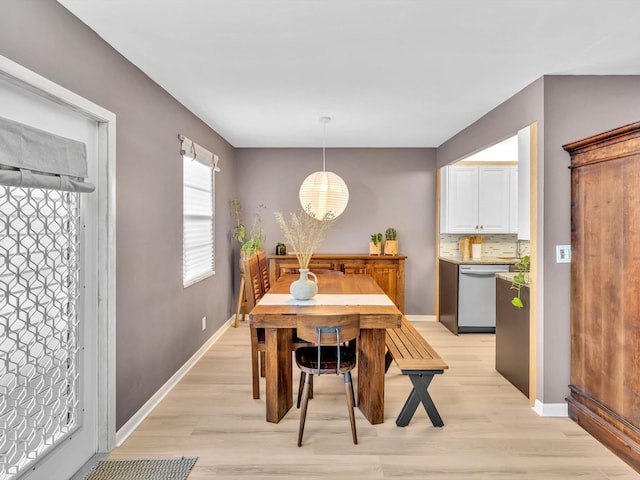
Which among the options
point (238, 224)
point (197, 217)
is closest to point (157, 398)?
point (197, 217)

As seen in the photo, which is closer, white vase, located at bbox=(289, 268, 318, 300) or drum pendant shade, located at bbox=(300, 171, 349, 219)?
white vase, located at bbox=(289, 268, 318, 300)

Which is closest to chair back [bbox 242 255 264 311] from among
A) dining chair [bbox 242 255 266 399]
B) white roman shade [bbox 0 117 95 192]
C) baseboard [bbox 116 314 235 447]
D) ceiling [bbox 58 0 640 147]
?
dining chair [bbox 242 255 266 399]

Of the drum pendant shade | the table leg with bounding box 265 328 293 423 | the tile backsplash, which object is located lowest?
the table leg with bounding box 265 328 293 423

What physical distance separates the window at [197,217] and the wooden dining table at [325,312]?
1.25 meters

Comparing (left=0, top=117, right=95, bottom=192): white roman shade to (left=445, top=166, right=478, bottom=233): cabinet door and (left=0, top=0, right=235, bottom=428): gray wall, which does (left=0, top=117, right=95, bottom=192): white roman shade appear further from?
(left=445, top=166, right=478, bottom=233): cabinet door

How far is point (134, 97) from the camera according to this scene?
102 inches

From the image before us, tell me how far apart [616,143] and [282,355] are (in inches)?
94.3

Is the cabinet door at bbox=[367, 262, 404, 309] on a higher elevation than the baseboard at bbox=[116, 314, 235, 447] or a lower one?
higher

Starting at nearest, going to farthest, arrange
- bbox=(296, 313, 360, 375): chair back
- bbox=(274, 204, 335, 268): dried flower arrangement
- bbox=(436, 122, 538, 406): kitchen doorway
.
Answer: bbox=(296, 313, 360, 375): chair back → bbox=(274, 204, 335, 268): dried flower arrangement → bbox=(436, 122, 538, 406): kitchen doorway

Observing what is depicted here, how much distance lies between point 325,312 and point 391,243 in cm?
305

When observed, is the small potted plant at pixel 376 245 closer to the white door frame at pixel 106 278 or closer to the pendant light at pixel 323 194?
the pendant light at pixel 323 194

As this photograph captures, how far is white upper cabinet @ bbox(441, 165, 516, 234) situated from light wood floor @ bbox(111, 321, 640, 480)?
94.3 inches

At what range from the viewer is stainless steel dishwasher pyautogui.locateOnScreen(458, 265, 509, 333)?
4641 millimetres

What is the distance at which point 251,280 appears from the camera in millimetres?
2953
